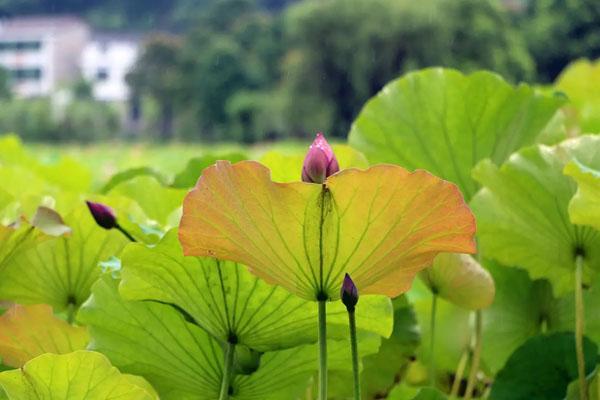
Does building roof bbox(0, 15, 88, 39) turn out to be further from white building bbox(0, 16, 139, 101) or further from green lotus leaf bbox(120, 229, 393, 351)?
green lotus leaf bbox(120, 229, 393, 351)

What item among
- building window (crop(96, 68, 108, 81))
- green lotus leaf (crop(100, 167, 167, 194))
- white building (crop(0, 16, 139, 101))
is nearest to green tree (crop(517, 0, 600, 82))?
white building (crop(0, 16, 139, 101))

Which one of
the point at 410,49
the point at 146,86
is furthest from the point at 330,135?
the point at 146,86

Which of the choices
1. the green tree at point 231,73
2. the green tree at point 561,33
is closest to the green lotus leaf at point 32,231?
the green tree at point 561,33

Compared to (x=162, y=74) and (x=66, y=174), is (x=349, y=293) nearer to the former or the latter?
(x=66, y=174)

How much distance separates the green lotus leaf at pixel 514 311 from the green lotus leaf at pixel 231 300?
100 mm

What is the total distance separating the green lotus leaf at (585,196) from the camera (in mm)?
181

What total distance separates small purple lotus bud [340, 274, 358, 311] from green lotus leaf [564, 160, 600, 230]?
0.21 ft

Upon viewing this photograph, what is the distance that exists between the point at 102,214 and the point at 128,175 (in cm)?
14

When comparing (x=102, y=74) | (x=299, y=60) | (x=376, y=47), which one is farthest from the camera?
(x=102, y=74)

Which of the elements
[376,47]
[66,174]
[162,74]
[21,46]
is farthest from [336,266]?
[21,46]

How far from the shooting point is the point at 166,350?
0.65ft

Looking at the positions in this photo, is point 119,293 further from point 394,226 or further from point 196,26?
point 196,26

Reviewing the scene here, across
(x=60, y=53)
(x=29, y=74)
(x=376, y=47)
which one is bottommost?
(x=29, y=74)

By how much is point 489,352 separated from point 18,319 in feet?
0.54
